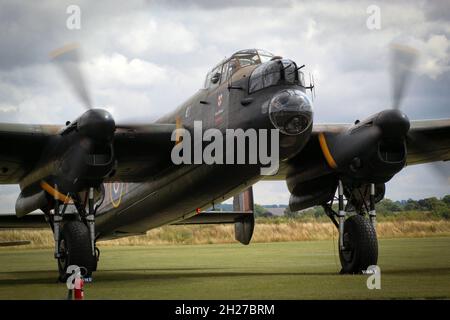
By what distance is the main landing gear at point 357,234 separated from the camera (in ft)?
54.3

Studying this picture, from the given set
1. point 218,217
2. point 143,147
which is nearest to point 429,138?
point 143,147

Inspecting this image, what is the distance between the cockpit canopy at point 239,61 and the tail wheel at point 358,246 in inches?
169

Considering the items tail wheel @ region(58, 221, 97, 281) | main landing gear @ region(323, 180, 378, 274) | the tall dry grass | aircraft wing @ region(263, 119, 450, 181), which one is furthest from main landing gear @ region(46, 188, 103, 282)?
the tall dry grass

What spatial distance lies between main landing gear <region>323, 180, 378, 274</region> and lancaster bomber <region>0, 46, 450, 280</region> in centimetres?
2

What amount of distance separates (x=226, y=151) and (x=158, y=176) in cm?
293

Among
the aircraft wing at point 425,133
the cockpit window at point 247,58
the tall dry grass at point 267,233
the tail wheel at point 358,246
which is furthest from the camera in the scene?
the tall dry grass at point 267,233

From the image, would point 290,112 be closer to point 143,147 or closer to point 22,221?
point 143,147

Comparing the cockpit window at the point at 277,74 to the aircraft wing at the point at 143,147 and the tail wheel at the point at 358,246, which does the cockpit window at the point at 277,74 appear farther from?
the tail wheel at the point at 358,246

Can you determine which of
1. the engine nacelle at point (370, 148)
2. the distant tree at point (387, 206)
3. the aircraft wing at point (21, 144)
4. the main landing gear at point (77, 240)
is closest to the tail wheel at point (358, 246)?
the engine nacelle at point (370, 148)

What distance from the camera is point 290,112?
47.5 ft

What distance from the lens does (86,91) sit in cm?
1627

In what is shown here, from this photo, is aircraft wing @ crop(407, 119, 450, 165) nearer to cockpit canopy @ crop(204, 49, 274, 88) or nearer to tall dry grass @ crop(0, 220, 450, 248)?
cockpit canopy @ crop(204, 49, 274, 88)

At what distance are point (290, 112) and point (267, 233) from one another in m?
32.1

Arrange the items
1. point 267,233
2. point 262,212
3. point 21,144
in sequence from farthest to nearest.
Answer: point 262,212, point 267,233, point 21,144
